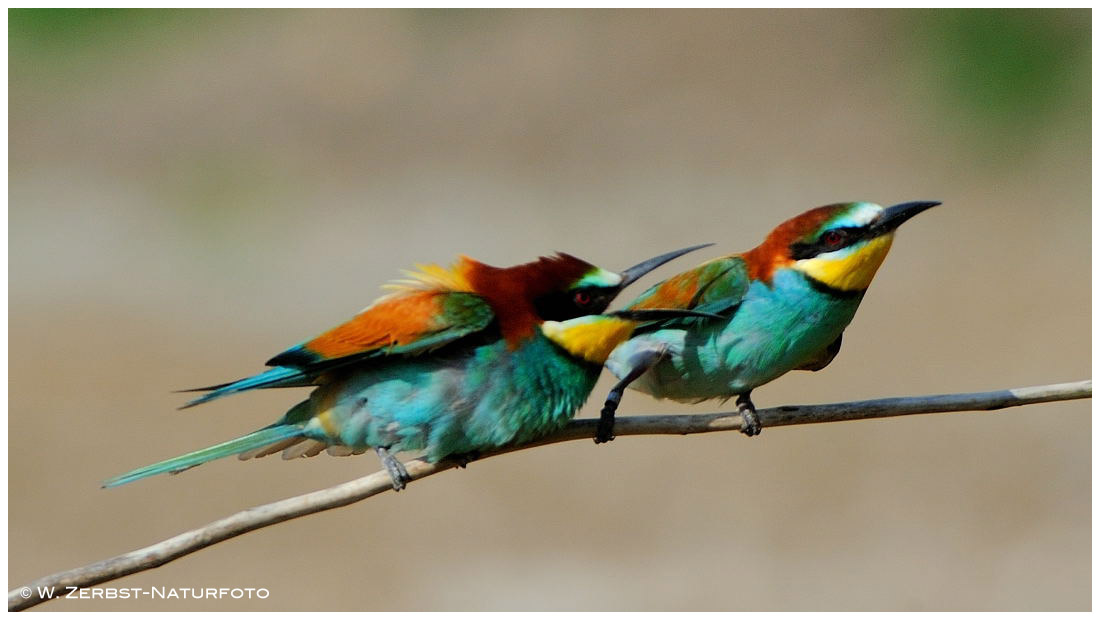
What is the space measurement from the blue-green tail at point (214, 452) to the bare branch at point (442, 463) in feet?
0.57

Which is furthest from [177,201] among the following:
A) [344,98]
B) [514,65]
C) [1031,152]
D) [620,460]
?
[1031,152]

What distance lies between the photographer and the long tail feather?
1.98m

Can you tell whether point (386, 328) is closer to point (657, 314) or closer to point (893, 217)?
point (657, 314)

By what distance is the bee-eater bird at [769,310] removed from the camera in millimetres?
2361

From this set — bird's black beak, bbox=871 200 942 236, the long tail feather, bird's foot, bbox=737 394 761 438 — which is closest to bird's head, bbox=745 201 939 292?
bird's black beak, bbox=871 200 942 236

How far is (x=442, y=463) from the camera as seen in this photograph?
7.29 feet

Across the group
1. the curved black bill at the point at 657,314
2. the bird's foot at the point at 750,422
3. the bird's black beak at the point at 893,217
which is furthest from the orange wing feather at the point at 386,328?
the bird's black beak at the point at 893,217

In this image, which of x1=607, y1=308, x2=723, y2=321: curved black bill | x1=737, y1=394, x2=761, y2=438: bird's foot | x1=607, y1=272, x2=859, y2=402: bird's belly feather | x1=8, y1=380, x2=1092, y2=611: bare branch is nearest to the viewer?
x1=8, y1=380, x2=1092, y2=611: bare branch

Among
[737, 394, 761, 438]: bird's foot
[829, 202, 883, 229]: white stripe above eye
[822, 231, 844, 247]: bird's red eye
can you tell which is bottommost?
[737, 394, 761, 438]: bird's foot

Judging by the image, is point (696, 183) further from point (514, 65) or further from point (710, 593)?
point (710, 593)

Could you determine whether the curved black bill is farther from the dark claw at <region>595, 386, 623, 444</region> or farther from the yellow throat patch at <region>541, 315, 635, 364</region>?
the dark claw at <region>595, 386, 623, 444</region>

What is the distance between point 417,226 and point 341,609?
1238mm

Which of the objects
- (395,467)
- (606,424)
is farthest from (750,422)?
(395,467)

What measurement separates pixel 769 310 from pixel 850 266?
0.53ft
